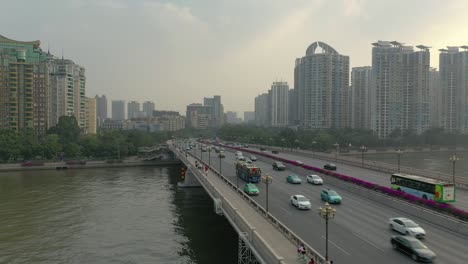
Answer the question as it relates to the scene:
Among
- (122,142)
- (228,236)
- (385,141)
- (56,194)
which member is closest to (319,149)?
(385,141)

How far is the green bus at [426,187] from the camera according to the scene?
31.1 meters

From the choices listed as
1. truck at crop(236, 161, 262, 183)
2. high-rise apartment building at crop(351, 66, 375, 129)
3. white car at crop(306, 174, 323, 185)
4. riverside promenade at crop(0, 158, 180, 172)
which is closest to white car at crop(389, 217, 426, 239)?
white car at crop(306, 174, 323, 185)

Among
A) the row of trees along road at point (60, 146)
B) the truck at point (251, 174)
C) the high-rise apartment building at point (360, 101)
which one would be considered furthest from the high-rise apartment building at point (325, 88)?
the truck at point (251, 174)

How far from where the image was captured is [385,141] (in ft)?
474

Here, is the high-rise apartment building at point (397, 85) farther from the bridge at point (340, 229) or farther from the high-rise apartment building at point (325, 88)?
the bridge at point (340, 229)

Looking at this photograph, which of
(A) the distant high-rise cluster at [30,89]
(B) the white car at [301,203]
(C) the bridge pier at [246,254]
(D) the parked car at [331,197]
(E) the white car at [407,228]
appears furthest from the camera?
(A) the distant high-rise cluster at [30,89]

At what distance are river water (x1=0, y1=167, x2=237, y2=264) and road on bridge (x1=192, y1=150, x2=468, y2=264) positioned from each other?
5739mm

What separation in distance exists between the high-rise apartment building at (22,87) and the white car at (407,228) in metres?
120

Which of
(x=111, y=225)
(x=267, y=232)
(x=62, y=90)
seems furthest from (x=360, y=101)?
(x=267, y=232)

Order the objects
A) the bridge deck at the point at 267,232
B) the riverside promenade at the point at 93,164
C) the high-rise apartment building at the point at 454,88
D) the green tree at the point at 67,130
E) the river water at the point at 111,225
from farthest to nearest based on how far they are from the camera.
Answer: the high-rise apartment building at the point at 454,88, the green tree at the point at 67,130, the riverside promenade at the point at 93,164, the river water at the point at 111,225, the bridge deck at the point at 267,232

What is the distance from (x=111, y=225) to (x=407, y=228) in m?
27.1

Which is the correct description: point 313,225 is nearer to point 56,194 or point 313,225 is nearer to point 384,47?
point 56,194

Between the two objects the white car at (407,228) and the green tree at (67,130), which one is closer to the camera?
the white car at (407,228)

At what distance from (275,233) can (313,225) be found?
4.12 metres
